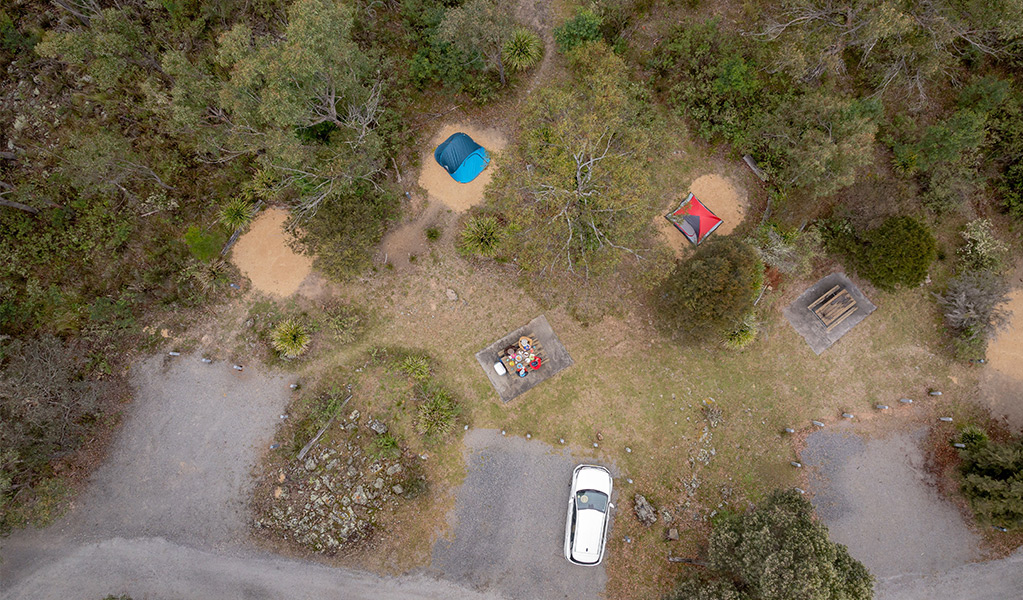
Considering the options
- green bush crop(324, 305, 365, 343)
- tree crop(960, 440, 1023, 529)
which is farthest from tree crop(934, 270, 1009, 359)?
green bush crop(324, 305, 365, 343)

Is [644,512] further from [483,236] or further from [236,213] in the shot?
[236,213]

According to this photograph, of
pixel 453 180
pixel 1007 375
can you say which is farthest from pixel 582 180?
pixel 1007 375

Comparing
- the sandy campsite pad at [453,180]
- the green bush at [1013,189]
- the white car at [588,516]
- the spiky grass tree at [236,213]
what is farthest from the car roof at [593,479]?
the green bush at [1013,189]

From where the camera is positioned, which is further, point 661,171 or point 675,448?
point 661,171

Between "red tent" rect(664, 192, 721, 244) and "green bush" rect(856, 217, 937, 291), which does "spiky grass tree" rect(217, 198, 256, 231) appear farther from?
"green bush" rect(856, 217, 937, 291)

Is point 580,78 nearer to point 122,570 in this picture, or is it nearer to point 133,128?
point 133,128

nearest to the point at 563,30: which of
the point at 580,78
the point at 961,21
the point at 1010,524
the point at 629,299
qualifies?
the point at 580,78
